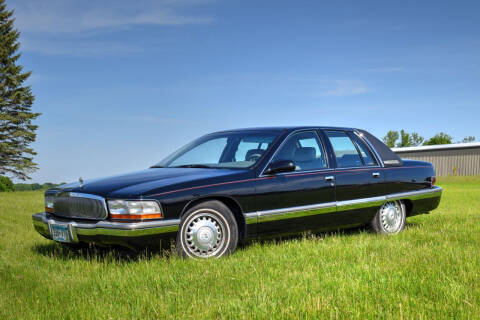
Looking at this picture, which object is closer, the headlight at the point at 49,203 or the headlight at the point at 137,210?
the headlight at the point at 137,210

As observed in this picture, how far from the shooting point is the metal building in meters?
50.1

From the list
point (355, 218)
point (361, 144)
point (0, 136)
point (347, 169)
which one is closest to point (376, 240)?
point (355, 218)

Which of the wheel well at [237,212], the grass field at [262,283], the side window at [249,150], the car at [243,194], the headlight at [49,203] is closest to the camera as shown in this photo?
the grass field at [262,283]

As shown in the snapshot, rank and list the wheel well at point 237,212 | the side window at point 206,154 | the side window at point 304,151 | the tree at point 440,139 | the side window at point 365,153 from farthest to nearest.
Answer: the tree at point 440,139, the side window at point 365,153, the side window at point 206,154, the side window at point 304,151, the wheel well at point 237,212

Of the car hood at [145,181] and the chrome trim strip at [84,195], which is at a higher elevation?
the car hood at [145,181]

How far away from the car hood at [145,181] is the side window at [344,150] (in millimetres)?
1731

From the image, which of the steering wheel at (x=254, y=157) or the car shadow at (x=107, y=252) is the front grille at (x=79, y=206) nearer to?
the car shadow at (x=107, y=252)

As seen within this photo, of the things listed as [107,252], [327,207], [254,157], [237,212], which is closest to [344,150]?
[327,207]

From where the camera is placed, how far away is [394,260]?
5.30 m

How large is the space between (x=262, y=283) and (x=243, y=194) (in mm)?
1706

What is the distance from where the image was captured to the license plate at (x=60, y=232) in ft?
18.9

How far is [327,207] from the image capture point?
6758mm

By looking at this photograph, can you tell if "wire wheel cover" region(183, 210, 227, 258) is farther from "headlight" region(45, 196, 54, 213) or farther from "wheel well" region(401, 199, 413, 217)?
"wheel well" region(401, 199, 413, 217)

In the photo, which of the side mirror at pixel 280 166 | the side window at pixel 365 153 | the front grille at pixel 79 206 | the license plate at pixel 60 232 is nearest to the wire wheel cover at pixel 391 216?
the side window at pixel 365 153
